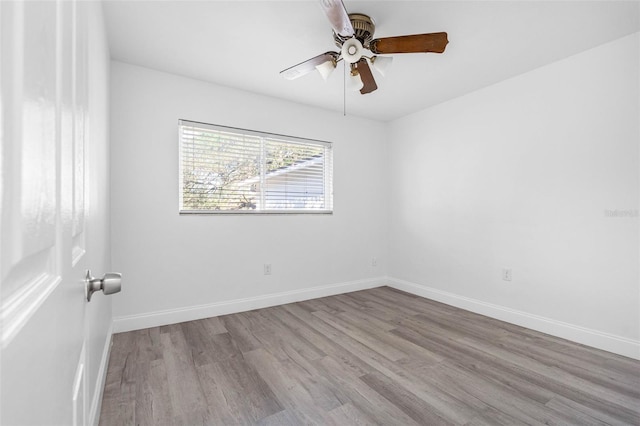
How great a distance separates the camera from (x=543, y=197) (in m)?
2.83

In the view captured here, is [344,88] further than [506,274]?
Yes

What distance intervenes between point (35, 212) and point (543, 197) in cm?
347

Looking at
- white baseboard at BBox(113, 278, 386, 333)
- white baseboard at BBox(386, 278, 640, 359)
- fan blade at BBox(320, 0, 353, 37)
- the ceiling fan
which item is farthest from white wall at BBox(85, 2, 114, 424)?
white baseboard at BBox(386, 278, 640, 359)

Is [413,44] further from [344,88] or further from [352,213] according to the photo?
[352,213]

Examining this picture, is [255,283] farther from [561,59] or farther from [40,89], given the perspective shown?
[561,59]

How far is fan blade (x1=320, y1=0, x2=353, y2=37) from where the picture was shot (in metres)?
1.50

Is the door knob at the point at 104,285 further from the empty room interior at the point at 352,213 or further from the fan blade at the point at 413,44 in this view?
the fan blade at the point at 413,44

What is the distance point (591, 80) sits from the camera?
253cm

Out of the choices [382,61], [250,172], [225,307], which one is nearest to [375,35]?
[382,61]

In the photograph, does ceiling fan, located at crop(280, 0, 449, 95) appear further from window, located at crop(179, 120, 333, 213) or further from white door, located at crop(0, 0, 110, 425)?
white door, located at crop(0, 0, 110, 425)

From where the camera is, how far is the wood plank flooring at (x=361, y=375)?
65.2 inches

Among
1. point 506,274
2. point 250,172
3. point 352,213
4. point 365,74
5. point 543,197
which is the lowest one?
point 506,274

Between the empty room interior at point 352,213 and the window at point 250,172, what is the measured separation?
0.02 meters

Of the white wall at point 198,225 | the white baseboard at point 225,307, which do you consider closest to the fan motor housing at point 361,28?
the white wall at point 198,225
